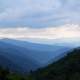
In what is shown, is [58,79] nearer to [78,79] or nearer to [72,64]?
[78,79]

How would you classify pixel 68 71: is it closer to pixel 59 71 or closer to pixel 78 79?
pixel 59 71

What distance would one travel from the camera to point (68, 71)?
18338cm

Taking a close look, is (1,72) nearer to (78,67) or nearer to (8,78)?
(8,78)

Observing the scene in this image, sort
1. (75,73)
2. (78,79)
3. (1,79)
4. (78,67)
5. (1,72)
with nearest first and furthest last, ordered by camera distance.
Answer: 1. (1,79)
2. (1,72)
3. (78,79)
4. (75,73)
5. (78,67)

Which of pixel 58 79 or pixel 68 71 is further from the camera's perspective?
pixel 68 71

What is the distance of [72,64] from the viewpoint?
198m

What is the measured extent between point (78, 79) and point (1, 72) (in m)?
70.9

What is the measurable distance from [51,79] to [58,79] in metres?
5.77

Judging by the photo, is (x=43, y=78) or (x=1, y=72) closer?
(x=1, y=72)

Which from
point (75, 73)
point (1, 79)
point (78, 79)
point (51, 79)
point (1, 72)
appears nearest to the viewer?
point (1, 79)

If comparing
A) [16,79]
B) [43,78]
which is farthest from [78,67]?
[16,79]

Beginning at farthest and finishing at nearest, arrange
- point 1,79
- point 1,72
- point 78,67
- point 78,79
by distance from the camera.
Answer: point 78,67 < point 78,79 < point 1,72 < point 1,79

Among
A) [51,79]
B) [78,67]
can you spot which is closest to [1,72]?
[51,79]

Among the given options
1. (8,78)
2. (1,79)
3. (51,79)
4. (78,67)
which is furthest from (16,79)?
(78,67)
